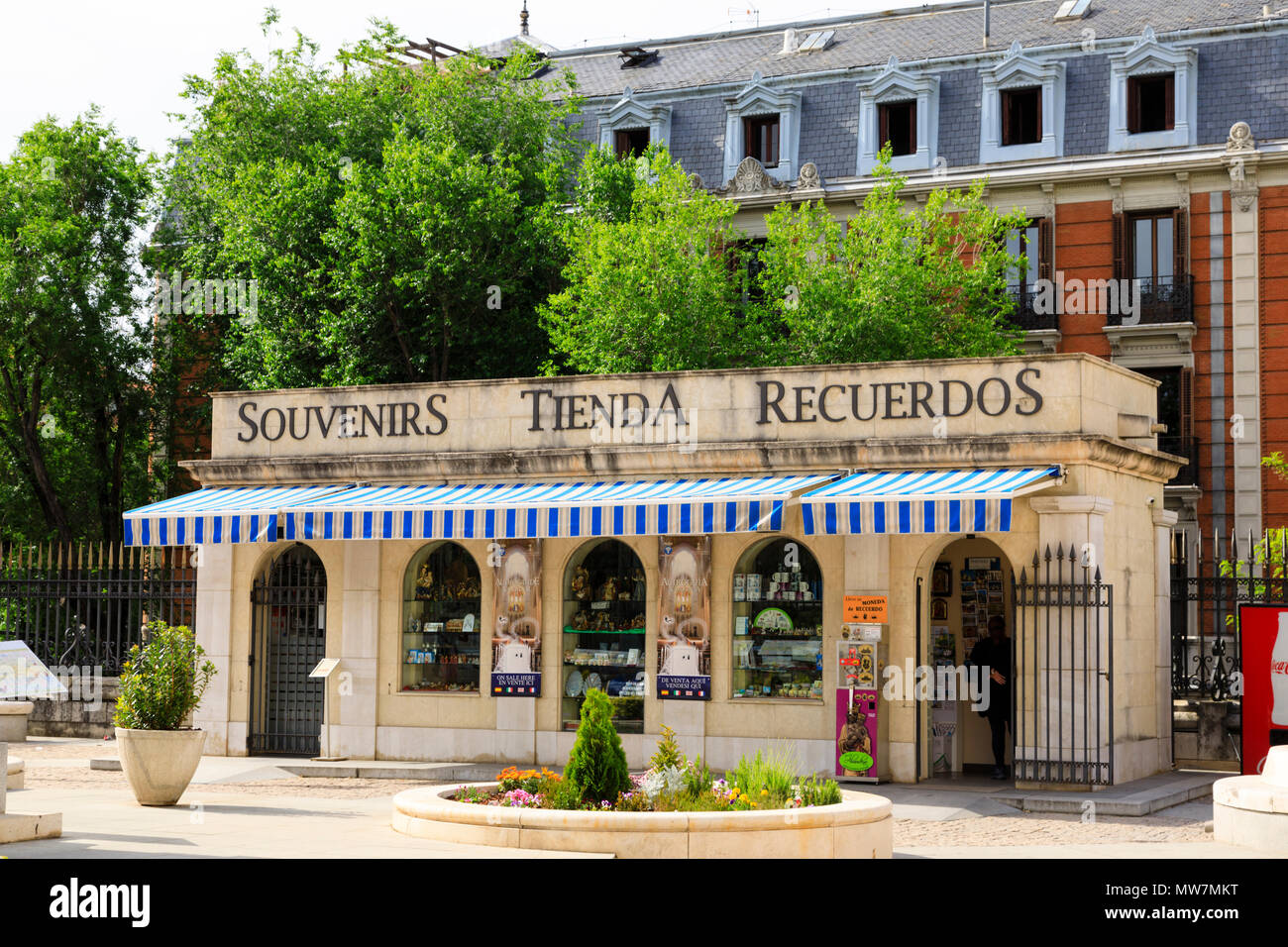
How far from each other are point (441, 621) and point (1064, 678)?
27.1 ft

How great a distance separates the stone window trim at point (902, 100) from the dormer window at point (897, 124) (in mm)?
143

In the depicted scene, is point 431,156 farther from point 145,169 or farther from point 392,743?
point 392,743

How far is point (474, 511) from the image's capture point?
19500 millimetres

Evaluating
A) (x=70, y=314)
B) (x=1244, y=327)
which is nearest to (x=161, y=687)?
(x=70, y=314)

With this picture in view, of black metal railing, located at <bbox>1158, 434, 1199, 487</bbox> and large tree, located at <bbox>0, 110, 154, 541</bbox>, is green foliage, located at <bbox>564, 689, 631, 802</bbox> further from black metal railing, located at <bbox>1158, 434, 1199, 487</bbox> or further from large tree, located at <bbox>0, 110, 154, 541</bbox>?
large tree, located at <bbox>0, 110, 154, 541</bbox>

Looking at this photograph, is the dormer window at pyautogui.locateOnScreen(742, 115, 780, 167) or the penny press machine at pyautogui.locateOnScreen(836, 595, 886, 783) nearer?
the penny press machine at pyautogui.locateOnScreen(836, 595, 886, 783)

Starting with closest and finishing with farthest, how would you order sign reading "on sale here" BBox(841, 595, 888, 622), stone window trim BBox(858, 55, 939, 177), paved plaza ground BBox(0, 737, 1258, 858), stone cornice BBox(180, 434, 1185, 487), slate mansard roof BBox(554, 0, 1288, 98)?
paved plaza ground BBox(0, 737, 1258, 858) → stone cornice BBox(180, 434, 1185, 487) → sign reading "on sale here" BBox(841, 595, 888, 622) → slate mansard roof BBox(554, 0, 1288, 98) → stone window trim BBox(858, 55, 939, 177)

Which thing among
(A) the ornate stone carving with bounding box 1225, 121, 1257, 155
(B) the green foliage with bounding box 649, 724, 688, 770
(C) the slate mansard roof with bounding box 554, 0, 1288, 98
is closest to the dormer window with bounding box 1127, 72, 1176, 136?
(C) the slate mansard roof with bounding box 554, 0, 1288, 98

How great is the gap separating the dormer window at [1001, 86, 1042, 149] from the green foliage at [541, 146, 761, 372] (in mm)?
7330

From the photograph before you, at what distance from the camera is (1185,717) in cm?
2055

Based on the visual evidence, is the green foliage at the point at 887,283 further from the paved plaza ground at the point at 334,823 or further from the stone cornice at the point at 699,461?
the paved plaza ground at the point at 334,823

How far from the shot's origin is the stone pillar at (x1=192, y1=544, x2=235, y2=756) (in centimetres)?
2195

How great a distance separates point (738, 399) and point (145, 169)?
23.9m

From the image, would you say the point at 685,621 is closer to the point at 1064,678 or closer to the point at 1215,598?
the point at 1064,678
